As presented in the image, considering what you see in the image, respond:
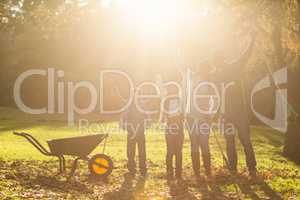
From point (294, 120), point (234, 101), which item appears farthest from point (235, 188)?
point (294, 120)

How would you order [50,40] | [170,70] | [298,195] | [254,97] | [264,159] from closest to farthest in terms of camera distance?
[298,195]
[264,159]
[254,97]
[170,70]
[50,40]

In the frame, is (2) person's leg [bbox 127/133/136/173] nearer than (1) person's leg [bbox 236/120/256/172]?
No

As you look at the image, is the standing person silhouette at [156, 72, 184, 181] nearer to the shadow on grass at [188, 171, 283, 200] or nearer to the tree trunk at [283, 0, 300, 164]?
the shadow on grass at [188, 171, 283, 200]

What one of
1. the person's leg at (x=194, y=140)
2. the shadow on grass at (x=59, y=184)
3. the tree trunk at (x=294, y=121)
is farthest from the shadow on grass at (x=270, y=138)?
the shadow on grass at (x=59, y=184)

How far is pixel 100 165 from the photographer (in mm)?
12461

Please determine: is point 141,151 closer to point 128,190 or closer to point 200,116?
point 200,116

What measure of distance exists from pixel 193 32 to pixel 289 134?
10.3 meters

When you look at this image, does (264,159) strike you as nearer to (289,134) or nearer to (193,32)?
(289,134)

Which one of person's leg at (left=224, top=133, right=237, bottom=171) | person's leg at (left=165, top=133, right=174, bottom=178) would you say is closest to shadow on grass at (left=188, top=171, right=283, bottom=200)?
person's leg at (left=224, top=133, right=237, bottom=171)

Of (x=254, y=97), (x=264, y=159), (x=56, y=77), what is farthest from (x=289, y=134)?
(x=56, y=77)

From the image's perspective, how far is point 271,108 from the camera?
40.0 m

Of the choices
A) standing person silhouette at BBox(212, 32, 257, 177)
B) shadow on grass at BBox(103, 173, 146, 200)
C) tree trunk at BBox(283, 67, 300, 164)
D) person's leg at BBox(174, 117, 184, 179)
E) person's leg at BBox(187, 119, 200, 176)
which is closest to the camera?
shadow on grass at BBox(103, 173, 146, 200)

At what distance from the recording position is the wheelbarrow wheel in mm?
12414

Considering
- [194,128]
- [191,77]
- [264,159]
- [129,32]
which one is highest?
[129,32]
